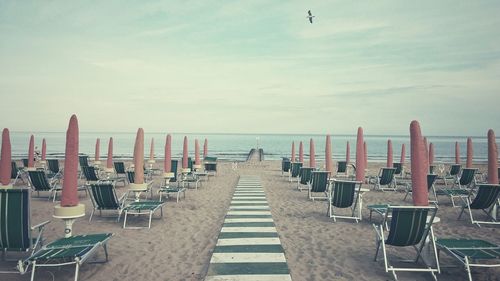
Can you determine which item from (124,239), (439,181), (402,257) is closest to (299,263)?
(402,257)

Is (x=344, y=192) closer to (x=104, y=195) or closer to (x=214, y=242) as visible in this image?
(x=214, y=242)

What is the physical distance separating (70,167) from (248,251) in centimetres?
286

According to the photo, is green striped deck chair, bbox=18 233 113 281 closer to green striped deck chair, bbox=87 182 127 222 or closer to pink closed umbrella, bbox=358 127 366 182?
green striped deck chair, bbox=87 182 127 222

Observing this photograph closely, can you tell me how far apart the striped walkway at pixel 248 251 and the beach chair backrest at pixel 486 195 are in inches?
180

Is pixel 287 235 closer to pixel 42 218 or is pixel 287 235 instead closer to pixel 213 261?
pixel 213 261

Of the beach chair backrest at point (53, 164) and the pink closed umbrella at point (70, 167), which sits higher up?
the pink closed umbrella at point (70, 167)

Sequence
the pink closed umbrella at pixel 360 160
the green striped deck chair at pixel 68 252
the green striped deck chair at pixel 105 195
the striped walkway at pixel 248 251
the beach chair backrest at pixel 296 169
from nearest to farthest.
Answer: the green striped deck chair at pixel 68 252 < the striped walkway at pixel 248 251 < the green striped deck chair at pixel 105 195 < the pink closed umbrella at pixel 360 160 < the beach chair backrest at pixel 296 169

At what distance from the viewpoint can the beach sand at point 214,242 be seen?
13.8ft

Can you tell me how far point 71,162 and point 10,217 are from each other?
97 cm

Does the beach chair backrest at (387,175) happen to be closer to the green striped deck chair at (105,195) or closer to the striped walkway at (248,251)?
the striped walkway at (248,251)

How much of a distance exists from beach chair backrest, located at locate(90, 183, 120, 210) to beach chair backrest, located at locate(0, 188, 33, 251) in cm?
256

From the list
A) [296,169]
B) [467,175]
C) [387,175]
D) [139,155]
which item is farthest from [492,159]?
[139,155]

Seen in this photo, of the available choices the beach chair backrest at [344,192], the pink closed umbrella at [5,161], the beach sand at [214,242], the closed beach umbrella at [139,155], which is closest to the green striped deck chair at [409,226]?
the beach sand at [214,242]

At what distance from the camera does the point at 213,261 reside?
14.9 ft
